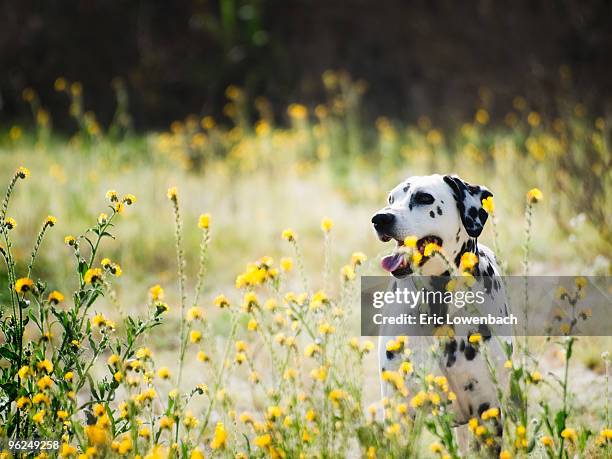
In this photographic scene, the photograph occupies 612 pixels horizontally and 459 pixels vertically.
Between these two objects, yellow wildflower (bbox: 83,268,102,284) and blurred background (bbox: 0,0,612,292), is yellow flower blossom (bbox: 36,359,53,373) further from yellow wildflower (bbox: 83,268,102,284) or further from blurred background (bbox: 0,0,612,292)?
blurred background (bbox: 0,0,612,292)

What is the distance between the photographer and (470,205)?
8.65 feet

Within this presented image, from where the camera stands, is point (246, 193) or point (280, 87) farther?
point (280, 87)

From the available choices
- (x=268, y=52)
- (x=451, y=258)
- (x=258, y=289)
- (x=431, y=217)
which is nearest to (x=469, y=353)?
(x=451, y=258)

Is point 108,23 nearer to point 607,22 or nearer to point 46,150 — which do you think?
point 46,150

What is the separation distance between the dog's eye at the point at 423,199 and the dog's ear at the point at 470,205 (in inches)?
4.6

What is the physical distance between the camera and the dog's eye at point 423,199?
2590 mm

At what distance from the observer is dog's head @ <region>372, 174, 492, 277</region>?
99.3 inches

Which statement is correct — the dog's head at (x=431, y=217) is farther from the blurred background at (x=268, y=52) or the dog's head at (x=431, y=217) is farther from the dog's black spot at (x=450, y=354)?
the blurred background at (x=268, y=52)

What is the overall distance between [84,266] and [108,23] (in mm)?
9691

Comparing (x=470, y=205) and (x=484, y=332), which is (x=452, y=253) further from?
(x=484, y=332)

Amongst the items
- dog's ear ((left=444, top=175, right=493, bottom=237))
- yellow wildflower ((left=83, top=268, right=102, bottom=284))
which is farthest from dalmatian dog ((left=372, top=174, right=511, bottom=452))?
yellow wildflower ((left=83, top=268, right=102, bottom=284))

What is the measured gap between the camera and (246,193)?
22.4ft

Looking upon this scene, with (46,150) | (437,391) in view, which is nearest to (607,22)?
(46,150)

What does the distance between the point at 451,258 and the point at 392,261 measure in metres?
0.26
